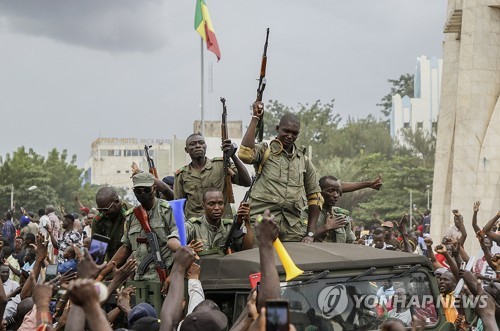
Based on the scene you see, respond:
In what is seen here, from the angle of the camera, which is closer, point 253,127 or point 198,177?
point 253,127

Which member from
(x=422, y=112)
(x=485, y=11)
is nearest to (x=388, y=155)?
(x=422, y=112)

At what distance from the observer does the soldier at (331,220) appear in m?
9.23

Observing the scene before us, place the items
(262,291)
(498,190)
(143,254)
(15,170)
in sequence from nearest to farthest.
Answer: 1. (262,291)
2. (143,254)
3. (498,190)
4. (15,170)

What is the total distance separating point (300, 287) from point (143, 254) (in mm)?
1677

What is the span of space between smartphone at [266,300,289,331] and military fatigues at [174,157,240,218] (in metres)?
5.27

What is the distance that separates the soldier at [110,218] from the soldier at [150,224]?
31.9 inches

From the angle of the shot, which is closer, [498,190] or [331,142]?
[498,190]

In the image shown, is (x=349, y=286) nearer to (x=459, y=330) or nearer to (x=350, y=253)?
(x=350, y=253)

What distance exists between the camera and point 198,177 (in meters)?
9.66

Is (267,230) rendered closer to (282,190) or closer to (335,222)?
(282,190)

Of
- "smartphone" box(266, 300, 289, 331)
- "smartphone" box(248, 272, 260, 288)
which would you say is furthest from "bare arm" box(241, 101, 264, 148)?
"smartphone" box(266, 300, 289, 331)

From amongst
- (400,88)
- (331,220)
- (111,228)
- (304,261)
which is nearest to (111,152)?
(400,88)

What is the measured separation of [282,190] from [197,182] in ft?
2.95

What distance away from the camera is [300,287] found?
Answer: 701 centimetres
